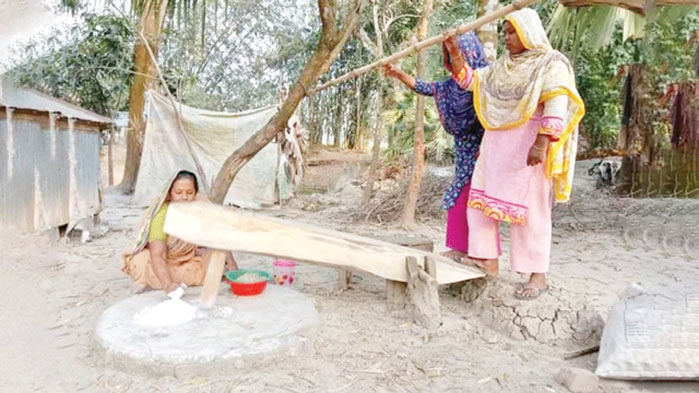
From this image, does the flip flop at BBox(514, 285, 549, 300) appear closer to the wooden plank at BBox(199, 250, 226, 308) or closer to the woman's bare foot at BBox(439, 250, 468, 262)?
the woman's bare foot at BBox(439, 250, 468, 262)

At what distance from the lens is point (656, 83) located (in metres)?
6.84

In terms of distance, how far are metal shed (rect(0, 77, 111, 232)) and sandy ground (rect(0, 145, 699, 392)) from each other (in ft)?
0.89

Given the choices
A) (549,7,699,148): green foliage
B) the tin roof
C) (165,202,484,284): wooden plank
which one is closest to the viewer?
(165,202,484,284): wooden plank

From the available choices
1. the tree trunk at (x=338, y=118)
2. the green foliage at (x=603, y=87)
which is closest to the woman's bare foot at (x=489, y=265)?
the green foliage at (x=603, y=87)

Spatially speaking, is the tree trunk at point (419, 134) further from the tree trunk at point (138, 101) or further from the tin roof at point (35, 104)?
the tree trunk at point (138, 101)

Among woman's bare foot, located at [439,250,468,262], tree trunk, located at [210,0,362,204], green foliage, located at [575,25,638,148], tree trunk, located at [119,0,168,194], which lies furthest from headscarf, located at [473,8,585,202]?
tree trunk, located at [119,0,168,194]

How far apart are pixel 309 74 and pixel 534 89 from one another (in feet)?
4.61

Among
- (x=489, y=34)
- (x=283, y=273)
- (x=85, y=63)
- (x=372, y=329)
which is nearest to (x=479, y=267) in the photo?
(x=372, y=329)

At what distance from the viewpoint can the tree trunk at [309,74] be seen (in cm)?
311

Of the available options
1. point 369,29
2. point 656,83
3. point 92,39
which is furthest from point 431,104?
point 92,39

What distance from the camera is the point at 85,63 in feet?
28.2

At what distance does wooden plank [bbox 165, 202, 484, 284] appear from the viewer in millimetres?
2326

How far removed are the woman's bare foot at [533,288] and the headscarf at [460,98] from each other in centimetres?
97

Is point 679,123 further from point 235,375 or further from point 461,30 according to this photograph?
point 235,375
